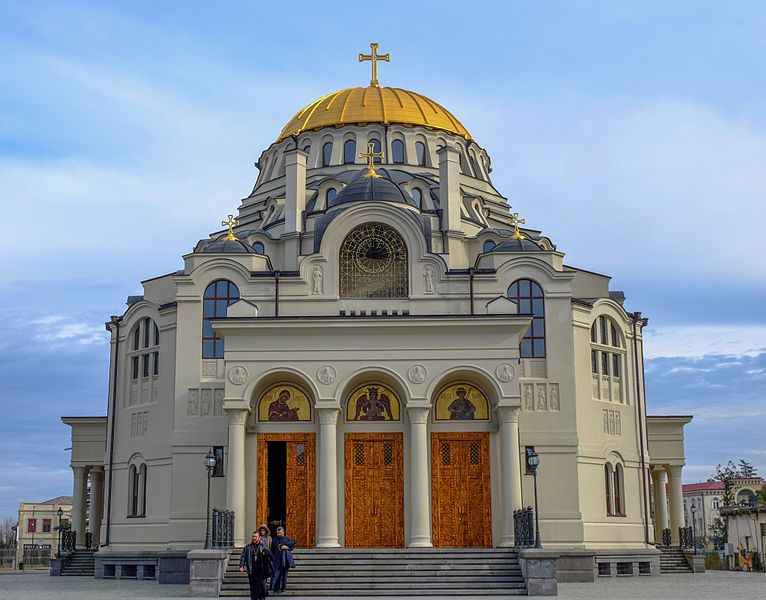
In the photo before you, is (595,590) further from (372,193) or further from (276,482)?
(372,193)

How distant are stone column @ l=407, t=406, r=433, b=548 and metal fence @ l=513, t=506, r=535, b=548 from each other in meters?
2.53

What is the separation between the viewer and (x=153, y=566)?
35.0m

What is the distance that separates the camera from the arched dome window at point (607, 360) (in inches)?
1431

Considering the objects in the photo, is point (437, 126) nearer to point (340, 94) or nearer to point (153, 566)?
point (340, 94)

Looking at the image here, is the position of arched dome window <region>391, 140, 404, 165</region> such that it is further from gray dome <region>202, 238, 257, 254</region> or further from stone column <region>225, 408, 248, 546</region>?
stone column <region>225, 408, 248, 546</region>

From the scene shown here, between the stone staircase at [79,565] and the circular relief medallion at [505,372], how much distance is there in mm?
19474

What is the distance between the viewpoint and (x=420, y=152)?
45.5m

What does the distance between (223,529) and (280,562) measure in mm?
3258

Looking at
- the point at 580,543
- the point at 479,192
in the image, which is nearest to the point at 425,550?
the point at 580,543

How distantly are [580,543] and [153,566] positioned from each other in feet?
46.7

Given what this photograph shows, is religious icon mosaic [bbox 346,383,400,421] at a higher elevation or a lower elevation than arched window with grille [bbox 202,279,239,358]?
lower

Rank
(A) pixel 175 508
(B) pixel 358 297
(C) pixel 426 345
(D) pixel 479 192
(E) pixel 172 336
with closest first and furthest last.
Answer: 1. (C) pixel 426 345
2. (B) pixel 358 297
3. (A) pixel 175 508
4. (E) pixel 172 336
5. (D) pixel 479 192

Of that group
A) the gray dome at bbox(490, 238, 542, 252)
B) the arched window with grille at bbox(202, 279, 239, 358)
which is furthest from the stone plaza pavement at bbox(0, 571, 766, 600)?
the gray dome at bbox(490, 238, 542, 252)

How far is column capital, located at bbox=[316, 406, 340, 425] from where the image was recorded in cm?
2795
